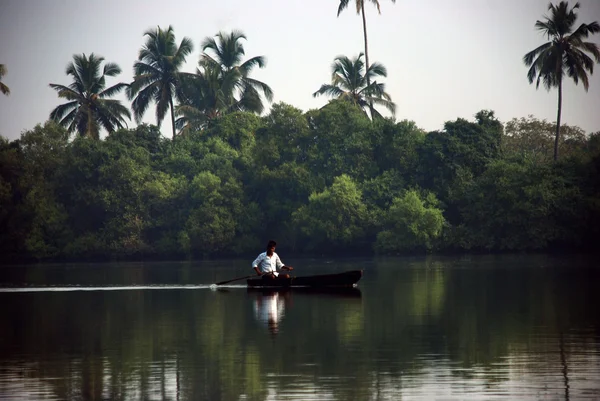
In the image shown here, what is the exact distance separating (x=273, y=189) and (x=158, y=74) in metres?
14.9

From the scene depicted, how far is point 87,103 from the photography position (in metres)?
72.4

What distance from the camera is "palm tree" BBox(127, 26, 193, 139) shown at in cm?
7269

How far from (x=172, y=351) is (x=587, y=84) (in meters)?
49.0

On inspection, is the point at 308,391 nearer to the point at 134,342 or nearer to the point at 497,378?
the point at 497,378

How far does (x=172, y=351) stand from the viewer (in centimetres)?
1727

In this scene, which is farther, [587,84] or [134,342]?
[587,84]

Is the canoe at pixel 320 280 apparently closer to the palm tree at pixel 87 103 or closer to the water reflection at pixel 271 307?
the water reflection at pixel 271 307

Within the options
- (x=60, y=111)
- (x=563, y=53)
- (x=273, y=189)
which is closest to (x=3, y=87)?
(x=60, y=111)

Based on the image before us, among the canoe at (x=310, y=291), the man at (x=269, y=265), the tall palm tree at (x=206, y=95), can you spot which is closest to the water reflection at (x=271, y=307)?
the canoe at (x=310, y=291)


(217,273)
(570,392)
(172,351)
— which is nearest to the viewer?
(570,392)

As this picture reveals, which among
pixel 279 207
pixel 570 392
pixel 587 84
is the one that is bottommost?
pixel 570 392

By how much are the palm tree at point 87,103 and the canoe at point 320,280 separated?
1724 inches

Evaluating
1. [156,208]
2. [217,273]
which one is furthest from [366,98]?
[217,273]

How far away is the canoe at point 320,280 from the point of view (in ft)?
99.7
